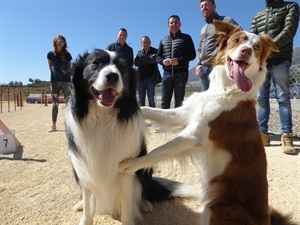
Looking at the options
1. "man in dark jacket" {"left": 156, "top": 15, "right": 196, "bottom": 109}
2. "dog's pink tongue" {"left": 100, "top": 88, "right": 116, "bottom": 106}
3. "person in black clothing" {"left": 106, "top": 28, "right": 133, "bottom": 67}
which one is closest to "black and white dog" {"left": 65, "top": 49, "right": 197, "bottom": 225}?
"dog's pink tongue" {"left": 100, "top": 88, "right": 116, "bottom": 106}

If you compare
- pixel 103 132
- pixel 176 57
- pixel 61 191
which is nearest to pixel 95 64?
pixel 103 132

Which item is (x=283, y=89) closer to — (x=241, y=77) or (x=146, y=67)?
(x=241, y=77)

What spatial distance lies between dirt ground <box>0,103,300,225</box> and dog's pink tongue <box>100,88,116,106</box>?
40.5 inches

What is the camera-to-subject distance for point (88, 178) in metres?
2.57

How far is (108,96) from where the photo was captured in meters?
2.49

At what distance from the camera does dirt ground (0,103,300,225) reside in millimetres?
2850

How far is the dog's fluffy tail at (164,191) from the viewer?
3166 mm

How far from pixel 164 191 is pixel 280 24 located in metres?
3.25

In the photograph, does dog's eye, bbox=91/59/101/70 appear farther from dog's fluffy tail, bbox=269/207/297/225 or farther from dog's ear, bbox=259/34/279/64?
dog's fluffy tail, bbox=269/207/297/225

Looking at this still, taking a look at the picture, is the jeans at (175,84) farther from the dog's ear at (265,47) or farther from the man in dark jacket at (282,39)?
the dog's ear at (265,47)

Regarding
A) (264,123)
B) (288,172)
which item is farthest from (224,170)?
(264,123)

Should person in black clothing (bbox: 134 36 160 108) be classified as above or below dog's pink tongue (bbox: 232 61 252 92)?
above

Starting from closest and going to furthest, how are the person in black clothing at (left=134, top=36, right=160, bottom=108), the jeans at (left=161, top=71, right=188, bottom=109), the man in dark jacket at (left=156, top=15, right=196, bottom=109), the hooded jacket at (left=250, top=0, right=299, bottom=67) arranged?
the hooded jacket at (left=250, top=0, right=299, bottom=67) → the man in dark jacket at (left=156, top=15, right=196, bottom=109) → the jeans at (left=161, top=71, right=188, bottom=109) → the person in black clothing at (left=134, top=36, right=160, bottom=108)

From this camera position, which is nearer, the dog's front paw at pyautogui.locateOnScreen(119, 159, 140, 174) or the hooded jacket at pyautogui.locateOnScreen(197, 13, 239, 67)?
the dog's front paw at pyautogui.locateOnScreen(119, 159, 140, 174)
